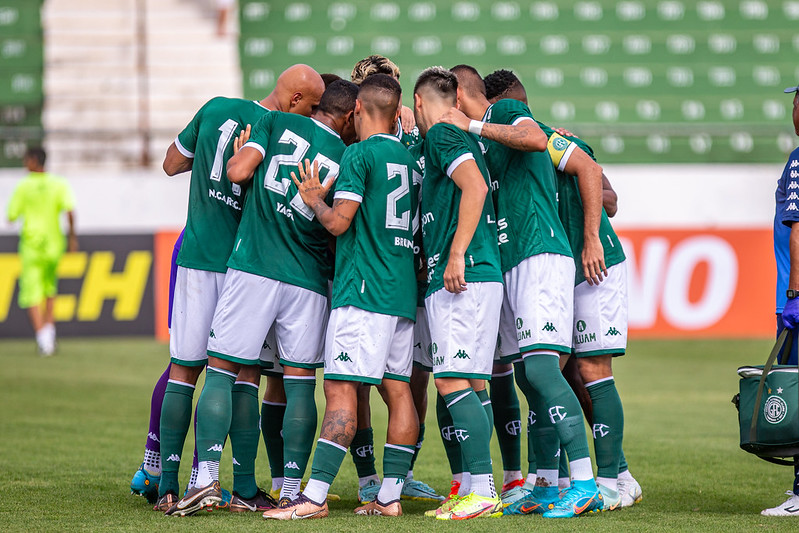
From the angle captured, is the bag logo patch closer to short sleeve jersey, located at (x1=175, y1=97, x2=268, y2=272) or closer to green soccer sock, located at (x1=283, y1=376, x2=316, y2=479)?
green soccer sock, located at (x1=283, y1=376, x2=316, y2=479)

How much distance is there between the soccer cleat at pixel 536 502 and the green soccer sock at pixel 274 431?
1.32m

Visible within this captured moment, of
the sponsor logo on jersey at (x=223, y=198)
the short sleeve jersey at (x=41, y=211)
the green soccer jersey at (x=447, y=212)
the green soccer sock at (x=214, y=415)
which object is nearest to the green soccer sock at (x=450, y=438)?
the green soccer jersey at (x=447, y=212)

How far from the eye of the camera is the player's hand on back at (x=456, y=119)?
4.97 meters

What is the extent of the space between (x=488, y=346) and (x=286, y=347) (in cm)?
101

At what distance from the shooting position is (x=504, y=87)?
5664mm

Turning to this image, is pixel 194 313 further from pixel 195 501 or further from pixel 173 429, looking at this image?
pixel 195 501

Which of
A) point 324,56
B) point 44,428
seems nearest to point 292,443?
point 44,428

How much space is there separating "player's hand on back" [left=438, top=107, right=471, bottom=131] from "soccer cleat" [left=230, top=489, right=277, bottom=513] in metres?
2.14

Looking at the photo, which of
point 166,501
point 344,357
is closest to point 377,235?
point 344,357

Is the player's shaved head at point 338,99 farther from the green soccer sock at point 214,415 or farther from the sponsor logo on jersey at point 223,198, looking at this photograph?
the green soccer sock at point 214,415

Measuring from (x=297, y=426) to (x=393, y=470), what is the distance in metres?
0.52

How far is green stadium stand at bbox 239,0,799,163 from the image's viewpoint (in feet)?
62.0

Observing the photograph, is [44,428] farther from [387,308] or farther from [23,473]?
[387,308]

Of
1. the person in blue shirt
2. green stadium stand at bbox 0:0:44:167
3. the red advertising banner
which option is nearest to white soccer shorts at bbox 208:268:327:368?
the person in blue shirt
